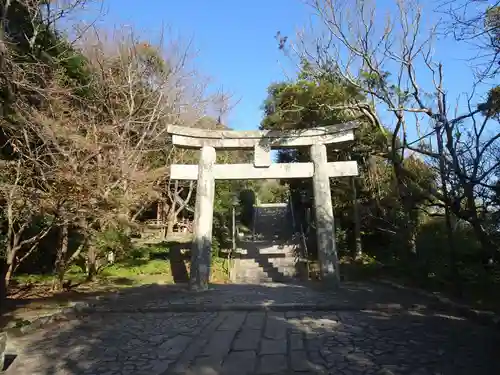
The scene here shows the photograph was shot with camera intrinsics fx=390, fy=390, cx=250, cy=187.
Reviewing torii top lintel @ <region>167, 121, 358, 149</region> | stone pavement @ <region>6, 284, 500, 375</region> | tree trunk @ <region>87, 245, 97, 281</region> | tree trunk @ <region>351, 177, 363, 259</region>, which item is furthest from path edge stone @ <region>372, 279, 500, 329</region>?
tree trunk @ <region>87, 245, 97, 281</region>

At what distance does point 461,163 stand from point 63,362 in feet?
26.1

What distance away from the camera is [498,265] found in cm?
781

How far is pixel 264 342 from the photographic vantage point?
203 inches

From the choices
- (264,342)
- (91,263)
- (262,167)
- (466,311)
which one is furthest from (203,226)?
(466,311)

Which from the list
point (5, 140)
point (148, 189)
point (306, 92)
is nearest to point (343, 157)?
point (306, 92)

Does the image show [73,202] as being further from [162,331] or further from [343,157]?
[343,157]

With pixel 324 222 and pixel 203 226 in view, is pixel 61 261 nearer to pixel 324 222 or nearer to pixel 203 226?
pixel 203 226

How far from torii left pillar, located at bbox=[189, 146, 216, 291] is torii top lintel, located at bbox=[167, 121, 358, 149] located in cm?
37

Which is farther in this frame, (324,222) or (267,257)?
(267,257)

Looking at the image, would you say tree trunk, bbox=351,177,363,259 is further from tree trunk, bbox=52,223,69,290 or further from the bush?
→ tree trunk, bbox=52,223,69,290

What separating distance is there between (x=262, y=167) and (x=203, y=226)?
99.0 inches

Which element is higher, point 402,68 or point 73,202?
point 402,68

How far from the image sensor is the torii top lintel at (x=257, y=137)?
1162 centimetres

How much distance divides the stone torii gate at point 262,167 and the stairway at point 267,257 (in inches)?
153
